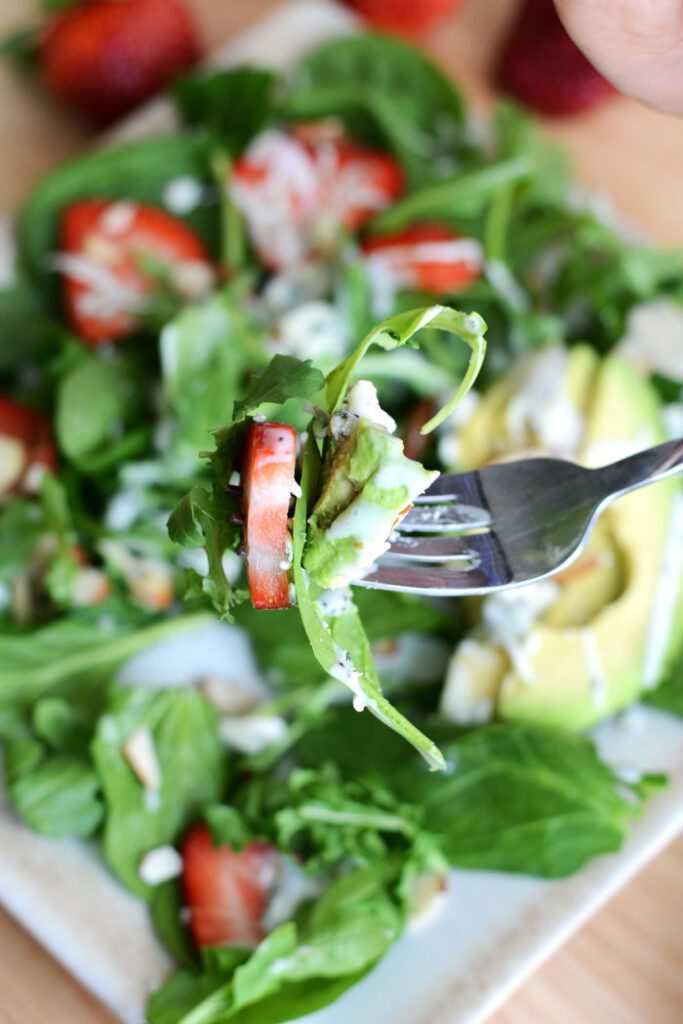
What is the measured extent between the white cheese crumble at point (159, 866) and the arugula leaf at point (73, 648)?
22 cm

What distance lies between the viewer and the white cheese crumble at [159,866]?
1.13 m

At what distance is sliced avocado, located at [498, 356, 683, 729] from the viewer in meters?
1.16

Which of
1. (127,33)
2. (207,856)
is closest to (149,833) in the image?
(207,856)

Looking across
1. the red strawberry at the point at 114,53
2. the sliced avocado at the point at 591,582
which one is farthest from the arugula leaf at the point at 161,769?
the red strawberry at the point at 114,53

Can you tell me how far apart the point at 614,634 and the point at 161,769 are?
19.9 inches

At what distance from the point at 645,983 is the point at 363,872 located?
343mm

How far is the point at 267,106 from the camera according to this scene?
1.53m

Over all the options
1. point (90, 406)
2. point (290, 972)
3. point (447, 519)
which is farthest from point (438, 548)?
point (90, 406)

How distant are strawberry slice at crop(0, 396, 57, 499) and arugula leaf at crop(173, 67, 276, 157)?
0.48 m

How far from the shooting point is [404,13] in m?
1.78

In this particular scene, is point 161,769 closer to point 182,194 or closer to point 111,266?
point 111,266

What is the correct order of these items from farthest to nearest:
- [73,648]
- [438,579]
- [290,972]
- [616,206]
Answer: [616,206] → [73,648] → [290,972] → [438,579]

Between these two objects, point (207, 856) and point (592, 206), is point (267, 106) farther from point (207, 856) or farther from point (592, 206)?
point (207, 856)

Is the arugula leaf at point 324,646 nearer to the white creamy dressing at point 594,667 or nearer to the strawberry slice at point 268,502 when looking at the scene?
the strawberry slice at point 268,502
